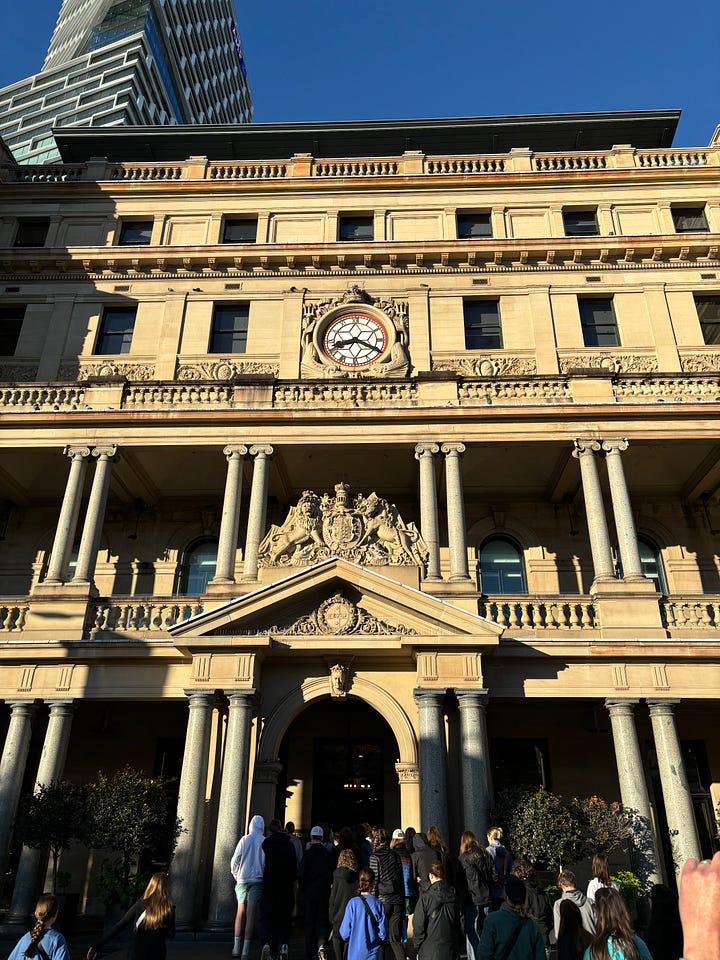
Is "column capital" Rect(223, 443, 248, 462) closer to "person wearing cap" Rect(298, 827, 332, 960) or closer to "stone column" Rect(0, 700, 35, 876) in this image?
"stone column" Rect(0, 700, 35, 876)

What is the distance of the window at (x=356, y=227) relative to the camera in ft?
80.4

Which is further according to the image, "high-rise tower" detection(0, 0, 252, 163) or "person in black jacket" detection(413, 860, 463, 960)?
"high-rise tower" detection(0, 0, 252, 163)

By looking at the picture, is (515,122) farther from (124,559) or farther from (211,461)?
(124,559)

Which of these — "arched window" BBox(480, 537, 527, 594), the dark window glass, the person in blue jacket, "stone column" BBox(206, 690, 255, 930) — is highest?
the dark window glass

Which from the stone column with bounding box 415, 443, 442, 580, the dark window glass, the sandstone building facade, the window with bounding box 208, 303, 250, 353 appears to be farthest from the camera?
the dark window glass

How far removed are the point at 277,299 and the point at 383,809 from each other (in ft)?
47.8

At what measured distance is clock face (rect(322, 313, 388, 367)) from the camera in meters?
21.7

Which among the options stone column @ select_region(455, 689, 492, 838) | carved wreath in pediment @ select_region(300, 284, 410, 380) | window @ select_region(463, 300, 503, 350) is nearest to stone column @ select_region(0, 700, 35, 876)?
stone column @ select_region(455, 689, 492, 838)

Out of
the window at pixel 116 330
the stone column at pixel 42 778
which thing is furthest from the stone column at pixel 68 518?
the window at pixel 116 330

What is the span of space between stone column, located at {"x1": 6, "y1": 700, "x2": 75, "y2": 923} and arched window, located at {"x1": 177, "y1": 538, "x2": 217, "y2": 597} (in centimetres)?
507

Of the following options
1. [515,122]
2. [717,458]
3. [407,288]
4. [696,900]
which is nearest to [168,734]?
[407,288]

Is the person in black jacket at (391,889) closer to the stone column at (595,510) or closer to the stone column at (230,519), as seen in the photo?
the stone column at (230,519)

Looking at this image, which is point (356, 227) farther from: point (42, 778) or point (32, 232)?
point (42, 778)

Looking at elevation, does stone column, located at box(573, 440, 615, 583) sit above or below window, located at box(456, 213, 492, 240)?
below
